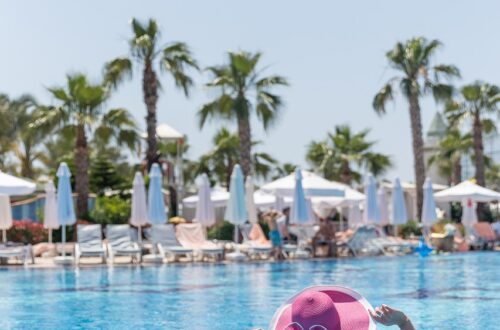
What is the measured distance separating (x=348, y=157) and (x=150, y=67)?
1405cm

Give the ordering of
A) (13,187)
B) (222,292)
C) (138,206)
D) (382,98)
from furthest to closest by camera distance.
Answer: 1. (382,98)
2. (138,206)
3. (13,187)
4. (222,292)

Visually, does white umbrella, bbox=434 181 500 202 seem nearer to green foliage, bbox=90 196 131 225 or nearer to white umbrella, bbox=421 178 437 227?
white umbrella, bbox=421 178 437 227

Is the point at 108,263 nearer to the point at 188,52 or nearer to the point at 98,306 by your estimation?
the point at 98,306

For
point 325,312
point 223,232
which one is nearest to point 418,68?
point 223,232

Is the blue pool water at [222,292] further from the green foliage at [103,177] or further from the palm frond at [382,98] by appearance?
the green foliage at [103,177]

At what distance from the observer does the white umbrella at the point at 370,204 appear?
83.5ft

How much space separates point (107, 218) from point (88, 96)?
416cm

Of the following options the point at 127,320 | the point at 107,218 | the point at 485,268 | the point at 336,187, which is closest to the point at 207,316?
the point at 127,320

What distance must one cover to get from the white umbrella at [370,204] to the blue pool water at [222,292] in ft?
14.4

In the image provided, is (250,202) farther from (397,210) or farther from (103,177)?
(103,177)

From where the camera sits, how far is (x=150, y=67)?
94.8 ft

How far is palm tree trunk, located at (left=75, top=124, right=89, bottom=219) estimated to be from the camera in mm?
27438

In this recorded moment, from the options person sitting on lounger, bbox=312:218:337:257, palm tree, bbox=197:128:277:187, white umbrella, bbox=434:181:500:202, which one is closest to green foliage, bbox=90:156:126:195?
palm tree, bbox=197:128:277:187

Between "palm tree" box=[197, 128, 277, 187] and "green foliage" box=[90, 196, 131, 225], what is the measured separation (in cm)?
1312
